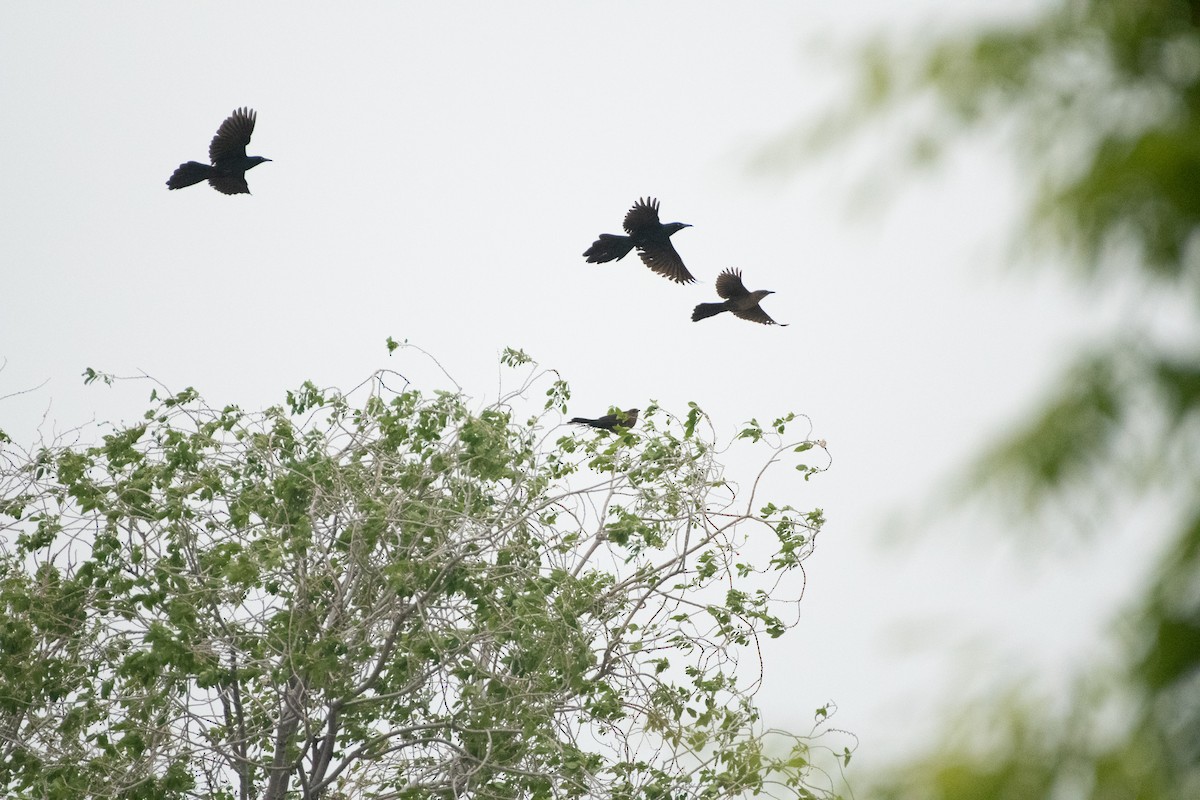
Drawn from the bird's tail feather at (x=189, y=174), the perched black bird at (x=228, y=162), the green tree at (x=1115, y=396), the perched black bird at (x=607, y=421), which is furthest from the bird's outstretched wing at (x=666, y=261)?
the green tree at (x=1115, y=396)

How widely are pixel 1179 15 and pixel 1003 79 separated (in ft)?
0.92

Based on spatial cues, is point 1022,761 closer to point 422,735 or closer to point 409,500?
point 409,500

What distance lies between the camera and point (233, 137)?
412 inches

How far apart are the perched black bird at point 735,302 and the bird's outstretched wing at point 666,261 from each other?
0.32 metres

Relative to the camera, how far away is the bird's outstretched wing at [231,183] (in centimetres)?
1056

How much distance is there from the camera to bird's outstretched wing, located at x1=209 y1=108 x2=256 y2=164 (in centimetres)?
1040

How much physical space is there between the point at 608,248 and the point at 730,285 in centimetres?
122

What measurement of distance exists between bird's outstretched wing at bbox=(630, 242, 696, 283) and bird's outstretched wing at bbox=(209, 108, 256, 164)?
3782 mm

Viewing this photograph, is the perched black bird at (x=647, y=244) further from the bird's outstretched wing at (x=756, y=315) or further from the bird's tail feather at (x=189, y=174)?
the bird's tail feather at (x=189, y=174)

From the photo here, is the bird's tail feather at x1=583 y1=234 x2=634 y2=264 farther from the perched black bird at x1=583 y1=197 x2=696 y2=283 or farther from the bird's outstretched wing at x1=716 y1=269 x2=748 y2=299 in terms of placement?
the bird's outstretched wing at x1=716 y1=269 x2=748 y2=299

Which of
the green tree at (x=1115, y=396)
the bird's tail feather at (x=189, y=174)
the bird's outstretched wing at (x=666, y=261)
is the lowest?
the green tree at (x=1115, y=396)

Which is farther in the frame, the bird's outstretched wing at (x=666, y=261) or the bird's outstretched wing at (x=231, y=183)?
the bird's outstretched wing at (x=231, y=183)

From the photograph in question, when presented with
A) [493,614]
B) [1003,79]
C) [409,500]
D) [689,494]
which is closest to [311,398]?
[409,500]

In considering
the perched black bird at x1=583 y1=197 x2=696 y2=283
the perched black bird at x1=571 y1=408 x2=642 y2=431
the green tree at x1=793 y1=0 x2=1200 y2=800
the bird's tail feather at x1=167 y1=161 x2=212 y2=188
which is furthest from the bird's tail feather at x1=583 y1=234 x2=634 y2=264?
the green tree at x1=793 y1=0 x2=1200 y2=800
